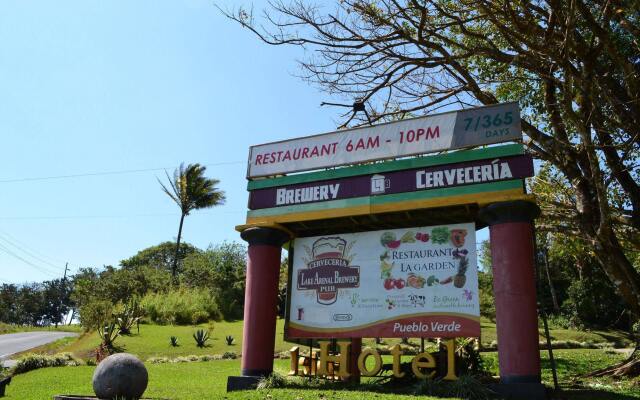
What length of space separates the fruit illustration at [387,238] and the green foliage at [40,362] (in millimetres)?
14731

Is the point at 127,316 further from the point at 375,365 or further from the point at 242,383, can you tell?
the point at 375,365

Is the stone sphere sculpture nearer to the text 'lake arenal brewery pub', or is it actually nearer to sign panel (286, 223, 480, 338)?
the text 'lake arenal brewery pub'

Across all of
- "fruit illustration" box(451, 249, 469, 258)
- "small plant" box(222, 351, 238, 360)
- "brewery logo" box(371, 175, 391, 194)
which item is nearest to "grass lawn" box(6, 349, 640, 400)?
"small plant" box(222, 351, 238, 360)

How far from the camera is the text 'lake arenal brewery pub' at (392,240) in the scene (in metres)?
9.63

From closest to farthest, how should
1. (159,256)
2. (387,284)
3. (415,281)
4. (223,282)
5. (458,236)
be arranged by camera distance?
(458,236)
(415,281)
(387,284)
(223,282)
(159,256)

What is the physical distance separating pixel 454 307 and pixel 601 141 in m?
6.78

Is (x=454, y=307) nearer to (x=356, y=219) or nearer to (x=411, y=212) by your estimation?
(x=411, y=212)

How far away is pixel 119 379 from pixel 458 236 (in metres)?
7.30

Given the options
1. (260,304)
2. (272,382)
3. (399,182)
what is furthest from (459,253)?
(272,382)

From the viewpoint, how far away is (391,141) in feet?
38.5

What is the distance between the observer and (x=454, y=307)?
10.4 m

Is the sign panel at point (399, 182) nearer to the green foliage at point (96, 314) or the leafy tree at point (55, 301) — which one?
the green foliage at point (96, 314)

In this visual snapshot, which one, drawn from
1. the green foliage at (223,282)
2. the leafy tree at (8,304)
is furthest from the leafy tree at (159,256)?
the leafy tree at (8,304)

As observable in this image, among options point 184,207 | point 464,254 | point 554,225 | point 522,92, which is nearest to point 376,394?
point 464,254
